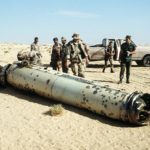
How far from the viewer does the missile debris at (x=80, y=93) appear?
857cm

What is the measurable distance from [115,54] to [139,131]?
12466 millimetres

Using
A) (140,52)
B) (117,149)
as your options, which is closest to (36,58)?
(117,149)

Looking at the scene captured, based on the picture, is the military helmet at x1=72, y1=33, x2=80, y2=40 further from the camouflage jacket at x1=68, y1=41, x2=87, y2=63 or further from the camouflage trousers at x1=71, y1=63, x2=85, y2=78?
the camouflage trousers at x1=71, y1=63, x2=85, y2=78

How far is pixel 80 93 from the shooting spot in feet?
31.2

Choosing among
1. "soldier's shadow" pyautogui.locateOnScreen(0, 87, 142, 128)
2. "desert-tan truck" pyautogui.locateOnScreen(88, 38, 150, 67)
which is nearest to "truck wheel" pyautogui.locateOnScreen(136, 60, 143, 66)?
"desert-tan truck" pyautogui.locateOnScreen(88, 38, 150, 67)

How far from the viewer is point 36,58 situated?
1252cm

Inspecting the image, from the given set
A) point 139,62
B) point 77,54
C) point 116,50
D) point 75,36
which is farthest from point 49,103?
point 139,62

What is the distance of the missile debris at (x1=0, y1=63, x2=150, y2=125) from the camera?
8.57 m

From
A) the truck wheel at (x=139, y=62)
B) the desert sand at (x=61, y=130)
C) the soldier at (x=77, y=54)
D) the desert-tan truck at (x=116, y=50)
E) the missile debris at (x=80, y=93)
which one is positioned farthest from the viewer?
the truck wheel at (x=139, y=62)

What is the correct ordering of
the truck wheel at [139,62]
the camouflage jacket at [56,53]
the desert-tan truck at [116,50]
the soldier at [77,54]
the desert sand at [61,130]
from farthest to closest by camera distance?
1. the truck wheel at [139,62]
2. the desert-tan truck at [116,50]
3. the camouflage jacket at [56,53]
4. the soldier at [77,54]
5. the desert sand at [61,130]

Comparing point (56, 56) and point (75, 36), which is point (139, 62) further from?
point (75, 36)

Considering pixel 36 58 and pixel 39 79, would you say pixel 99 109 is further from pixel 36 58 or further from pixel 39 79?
pixel 36 58

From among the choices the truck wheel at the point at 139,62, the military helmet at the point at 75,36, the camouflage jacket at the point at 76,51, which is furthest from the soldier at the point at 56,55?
the truck wheel at the point at 139,62

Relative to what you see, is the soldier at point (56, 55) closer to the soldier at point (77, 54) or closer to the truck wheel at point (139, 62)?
the soldier at point (77, 54)
